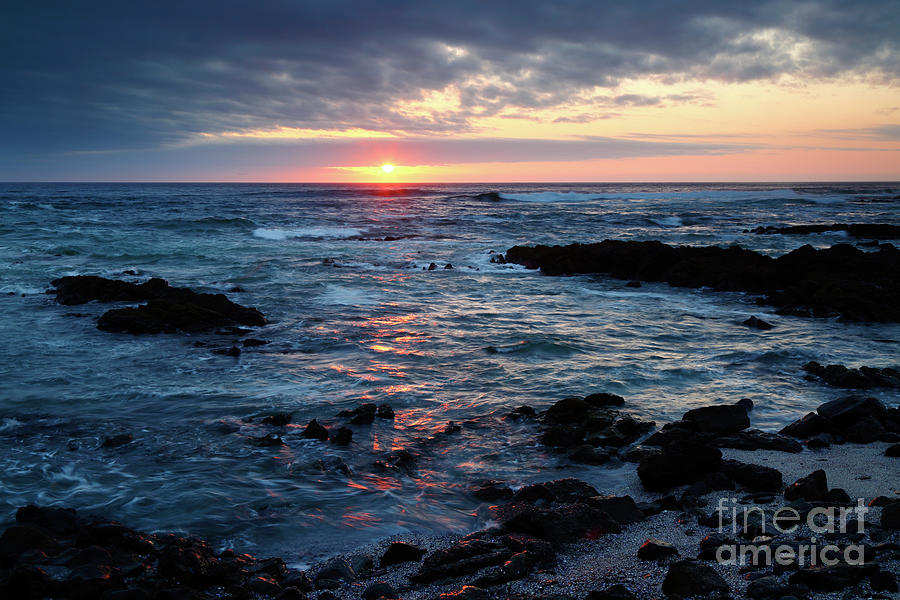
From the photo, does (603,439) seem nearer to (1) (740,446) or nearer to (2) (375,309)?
(1) (740,446)

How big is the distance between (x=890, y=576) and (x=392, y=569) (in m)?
3.04

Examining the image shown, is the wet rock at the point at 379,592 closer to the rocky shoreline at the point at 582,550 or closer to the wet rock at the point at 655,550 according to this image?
the rocky shoreline at the point at 582,550

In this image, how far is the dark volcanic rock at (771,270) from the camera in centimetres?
1300

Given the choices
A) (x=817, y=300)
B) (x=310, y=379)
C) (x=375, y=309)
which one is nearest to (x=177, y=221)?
(x=375, y=309)

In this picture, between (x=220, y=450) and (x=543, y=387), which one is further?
(x=543, y=387)

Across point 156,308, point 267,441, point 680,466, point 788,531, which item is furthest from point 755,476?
point 156,308

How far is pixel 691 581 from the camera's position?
3.20 m

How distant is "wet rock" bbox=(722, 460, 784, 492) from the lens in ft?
15.4

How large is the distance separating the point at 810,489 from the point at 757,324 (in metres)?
8.17

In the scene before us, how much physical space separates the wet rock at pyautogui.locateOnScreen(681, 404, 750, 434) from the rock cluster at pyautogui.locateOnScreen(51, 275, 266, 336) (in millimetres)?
7382

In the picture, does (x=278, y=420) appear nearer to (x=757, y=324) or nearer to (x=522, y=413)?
(x=522, y=413)

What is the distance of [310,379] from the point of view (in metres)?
8.47

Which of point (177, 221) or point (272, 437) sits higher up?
point (177, 221)

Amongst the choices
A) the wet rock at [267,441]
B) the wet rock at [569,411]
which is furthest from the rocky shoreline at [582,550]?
the wet rock at [267,441]
